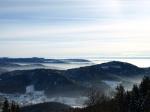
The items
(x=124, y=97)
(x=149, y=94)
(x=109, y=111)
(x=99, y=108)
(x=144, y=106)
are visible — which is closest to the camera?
(x=144, y=106)

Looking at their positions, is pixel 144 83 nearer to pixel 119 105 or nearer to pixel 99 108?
pixel 119 105

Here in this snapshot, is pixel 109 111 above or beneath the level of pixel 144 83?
beneath

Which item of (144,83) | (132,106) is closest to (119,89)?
(144,83)

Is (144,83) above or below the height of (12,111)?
above

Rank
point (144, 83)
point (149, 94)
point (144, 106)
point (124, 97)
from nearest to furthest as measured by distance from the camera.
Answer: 1. point (144, 106)
2. point (149, 94)
3. point (144, 83)
4. point (124, 97)

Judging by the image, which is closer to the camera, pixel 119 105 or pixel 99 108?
pixel 119 105

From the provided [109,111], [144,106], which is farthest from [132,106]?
[109,111]

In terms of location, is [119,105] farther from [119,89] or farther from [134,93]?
[134,93]

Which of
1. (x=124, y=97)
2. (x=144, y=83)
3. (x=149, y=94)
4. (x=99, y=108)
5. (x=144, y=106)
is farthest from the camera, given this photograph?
(x=99, y=108)

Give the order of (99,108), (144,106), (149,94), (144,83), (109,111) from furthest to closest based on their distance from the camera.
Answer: (99,108)
(109,111)
(144,83)
(149,94)
(144,106)
